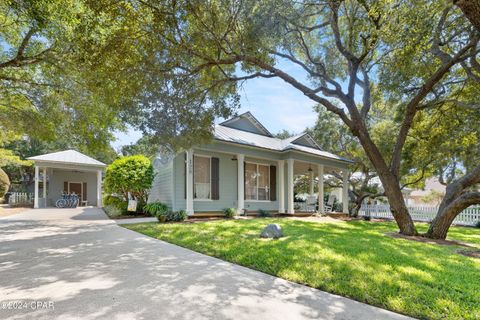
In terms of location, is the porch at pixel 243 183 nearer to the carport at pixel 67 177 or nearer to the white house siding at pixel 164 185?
the white house siding at pixel 164 185

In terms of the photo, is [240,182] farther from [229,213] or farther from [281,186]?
[281,186]

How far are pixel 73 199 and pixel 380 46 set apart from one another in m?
21.3

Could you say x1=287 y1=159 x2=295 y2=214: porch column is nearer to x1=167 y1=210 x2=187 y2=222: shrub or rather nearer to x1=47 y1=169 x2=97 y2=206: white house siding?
x1=167 y1=210 x2=187 y2=222: shrub

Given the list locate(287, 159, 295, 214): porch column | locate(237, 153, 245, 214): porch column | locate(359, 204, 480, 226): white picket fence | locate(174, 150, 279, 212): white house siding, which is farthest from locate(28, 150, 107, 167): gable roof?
locate(359, 204, 480, 226): white picket fence

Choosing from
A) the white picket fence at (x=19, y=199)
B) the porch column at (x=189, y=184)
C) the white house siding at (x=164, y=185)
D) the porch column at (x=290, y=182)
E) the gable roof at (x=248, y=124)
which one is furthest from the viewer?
the white picket fence at (x=19, y=199)

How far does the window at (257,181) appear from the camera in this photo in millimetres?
14141

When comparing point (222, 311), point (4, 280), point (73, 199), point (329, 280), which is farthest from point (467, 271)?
point (73, 199)

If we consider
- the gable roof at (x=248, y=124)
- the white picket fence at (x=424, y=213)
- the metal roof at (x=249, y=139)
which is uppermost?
the gable roof at (x=248, y=124)

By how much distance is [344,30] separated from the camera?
11211mm

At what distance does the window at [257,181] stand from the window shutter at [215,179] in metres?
1.85

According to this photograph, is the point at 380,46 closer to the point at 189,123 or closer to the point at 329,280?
the point at 189,123

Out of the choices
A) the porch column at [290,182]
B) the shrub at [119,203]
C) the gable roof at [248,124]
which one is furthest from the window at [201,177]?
the porch column at [290,182]

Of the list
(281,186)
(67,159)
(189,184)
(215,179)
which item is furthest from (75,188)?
(281,186)

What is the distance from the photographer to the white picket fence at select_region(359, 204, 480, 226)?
587 inches
